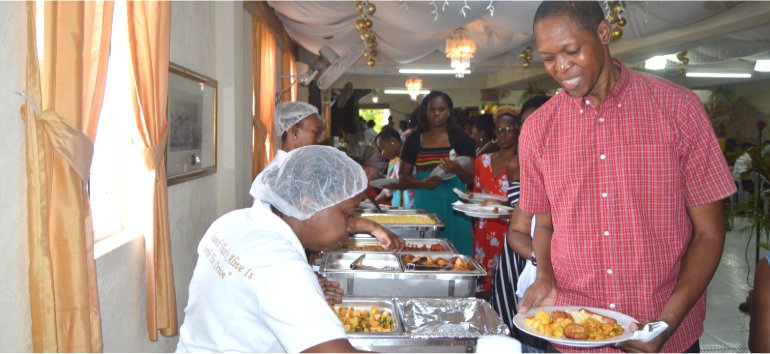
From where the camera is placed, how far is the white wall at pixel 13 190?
1.22 metres

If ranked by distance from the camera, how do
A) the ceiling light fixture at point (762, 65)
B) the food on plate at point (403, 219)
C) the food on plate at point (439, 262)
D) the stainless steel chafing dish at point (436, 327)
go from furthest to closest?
the ceiling light fixture at point (762, 65) < the food on plate at point (403, 219) < the food on plate at point (439, 262) < the stainless steel chafing dish at point (436, 327)

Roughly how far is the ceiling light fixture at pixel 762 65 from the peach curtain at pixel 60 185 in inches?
282

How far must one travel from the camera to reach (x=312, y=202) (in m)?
1.17

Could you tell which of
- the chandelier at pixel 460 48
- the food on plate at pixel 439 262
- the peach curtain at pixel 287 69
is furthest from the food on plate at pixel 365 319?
the peach curtain at pixel 287 69

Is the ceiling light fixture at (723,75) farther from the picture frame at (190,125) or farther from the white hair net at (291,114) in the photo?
the picture frame at (190,125)

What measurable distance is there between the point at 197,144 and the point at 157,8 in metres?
0.90

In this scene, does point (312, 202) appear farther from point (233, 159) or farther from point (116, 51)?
point (233, 159)

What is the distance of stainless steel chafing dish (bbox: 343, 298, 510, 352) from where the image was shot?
1585mm

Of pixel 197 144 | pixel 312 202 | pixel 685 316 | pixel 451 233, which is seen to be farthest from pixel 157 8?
pixel 451 233

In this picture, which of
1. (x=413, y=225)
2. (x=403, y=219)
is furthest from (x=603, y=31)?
(x=403, y=219)

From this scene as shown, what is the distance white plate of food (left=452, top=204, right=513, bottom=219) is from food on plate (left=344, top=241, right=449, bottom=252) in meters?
0.23

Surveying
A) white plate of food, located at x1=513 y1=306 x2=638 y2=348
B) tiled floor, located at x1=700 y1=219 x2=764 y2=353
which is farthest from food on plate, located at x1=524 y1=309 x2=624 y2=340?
tiled floor, located at x1=700 y1=219 x2=764 y2=353

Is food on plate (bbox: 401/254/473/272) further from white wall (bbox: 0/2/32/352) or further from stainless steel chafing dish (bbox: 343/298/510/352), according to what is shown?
white wall (bbox: 0/2/32/352)

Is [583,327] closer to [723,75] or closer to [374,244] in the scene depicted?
[374,244]
